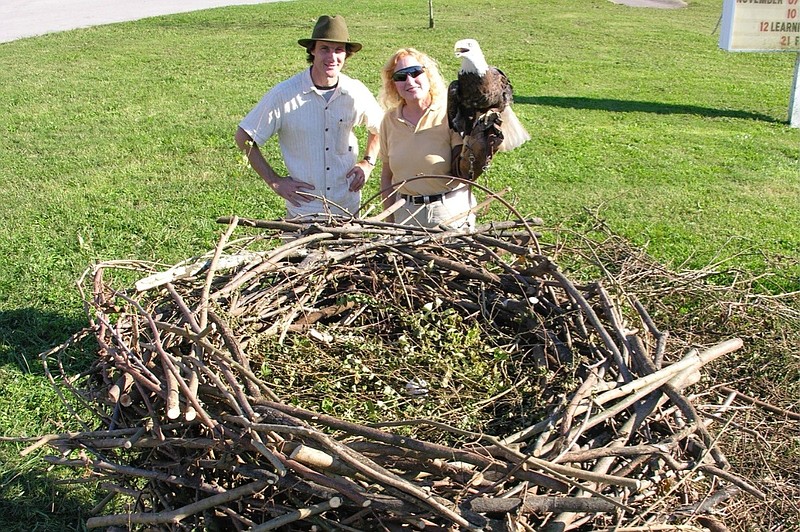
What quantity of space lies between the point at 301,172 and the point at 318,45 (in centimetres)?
70

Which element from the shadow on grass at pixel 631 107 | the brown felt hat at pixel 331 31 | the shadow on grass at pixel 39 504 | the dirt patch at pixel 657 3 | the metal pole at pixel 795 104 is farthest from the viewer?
the dirt patch at pixel 657 3

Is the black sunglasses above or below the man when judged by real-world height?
above

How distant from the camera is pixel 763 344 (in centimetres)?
325

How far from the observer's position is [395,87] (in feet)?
14.3

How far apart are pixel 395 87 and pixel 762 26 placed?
9.55 m

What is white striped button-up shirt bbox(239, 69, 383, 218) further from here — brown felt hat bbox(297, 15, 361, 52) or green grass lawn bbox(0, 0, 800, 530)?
green grass lawn bbox(0, 0, 800, 530)

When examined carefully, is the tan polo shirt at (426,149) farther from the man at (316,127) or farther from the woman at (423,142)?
the man at (316,127)

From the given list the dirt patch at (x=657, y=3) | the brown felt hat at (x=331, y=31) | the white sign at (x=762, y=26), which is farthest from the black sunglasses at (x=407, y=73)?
the dirt patch at (x=657, y=3)

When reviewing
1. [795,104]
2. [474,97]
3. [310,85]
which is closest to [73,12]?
[795,104]

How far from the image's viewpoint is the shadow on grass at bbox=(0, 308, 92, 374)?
481 centimetres

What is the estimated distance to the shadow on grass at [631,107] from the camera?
12.3 metres

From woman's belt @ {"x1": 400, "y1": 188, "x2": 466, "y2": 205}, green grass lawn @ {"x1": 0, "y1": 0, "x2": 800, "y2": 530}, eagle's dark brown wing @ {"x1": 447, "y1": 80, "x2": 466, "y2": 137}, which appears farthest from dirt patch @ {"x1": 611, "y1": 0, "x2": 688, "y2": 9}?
eagle's dark brown wing @ {"x1": 447, "y1": 80, "x2": 466, "y2": 137}

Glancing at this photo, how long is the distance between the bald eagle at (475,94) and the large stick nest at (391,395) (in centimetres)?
80

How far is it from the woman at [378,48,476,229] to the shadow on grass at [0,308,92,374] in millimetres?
2062
